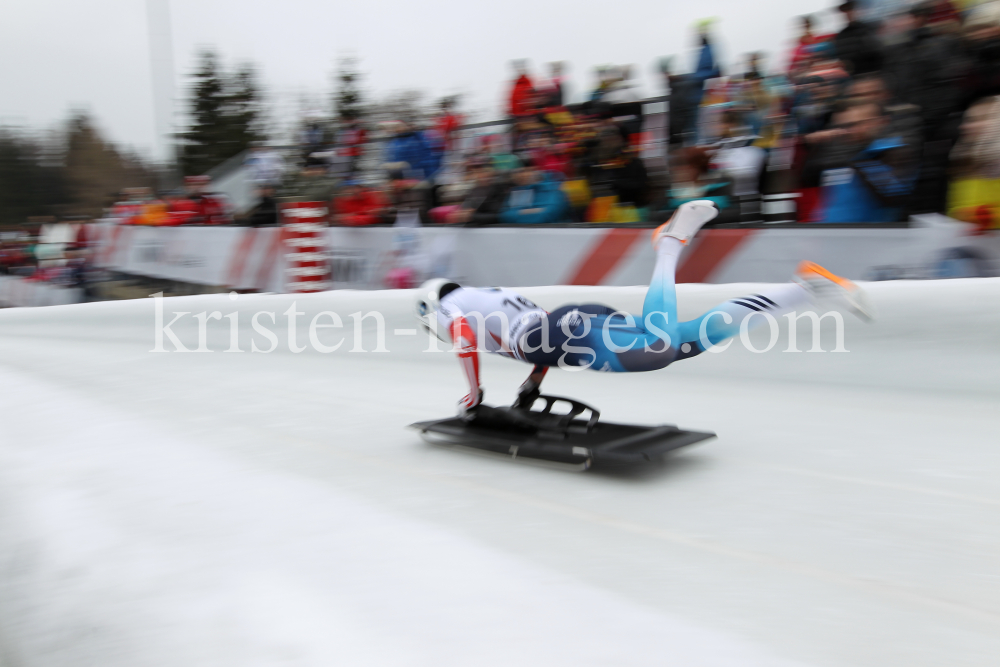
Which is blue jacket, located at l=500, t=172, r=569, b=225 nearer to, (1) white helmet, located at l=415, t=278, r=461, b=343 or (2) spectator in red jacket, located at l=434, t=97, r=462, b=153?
(2) spectator in red jacket, located at l=434, t=97, r=462, b=153

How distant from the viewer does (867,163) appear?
423 centimetres

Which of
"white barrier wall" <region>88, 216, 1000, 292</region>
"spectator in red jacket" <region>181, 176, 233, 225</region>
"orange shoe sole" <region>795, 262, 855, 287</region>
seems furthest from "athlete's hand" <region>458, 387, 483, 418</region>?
"spectator in red jacket" <region>181, 176, 233, 225</region>

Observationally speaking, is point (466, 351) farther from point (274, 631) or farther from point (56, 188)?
point (56, 188)

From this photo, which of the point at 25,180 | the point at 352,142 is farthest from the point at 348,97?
the point at 25,180

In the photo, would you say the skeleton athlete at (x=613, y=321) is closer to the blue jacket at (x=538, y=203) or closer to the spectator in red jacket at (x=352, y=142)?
the blue jacket at (x=538, y=203)

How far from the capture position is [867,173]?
4199mm

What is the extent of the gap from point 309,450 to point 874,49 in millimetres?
3848

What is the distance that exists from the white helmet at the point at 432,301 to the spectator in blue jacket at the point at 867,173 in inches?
95.7

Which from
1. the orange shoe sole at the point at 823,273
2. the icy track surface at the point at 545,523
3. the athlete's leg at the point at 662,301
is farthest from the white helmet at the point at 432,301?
the orange shoe sole at the point at 823,273

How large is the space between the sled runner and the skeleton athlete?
105 mm

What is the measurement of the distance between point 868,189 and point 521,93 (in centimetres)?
363

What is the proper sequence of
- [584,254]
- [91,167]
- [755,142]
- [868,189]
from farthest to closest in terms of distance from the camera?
[91,167]
[584,254]
[755,142]
[868,189]

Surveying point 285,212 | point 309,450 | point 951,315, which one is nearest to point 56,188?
point 285,212

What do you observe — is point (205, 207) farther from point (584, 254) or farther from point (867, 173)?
point (867, 173)
